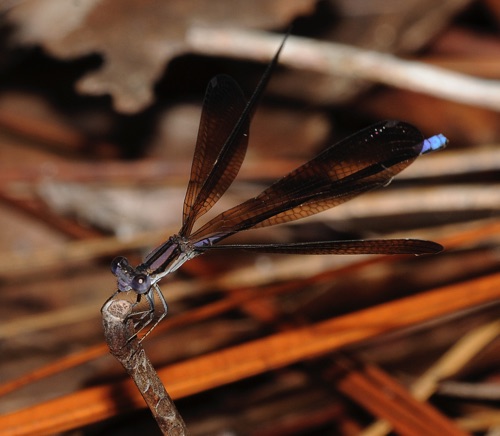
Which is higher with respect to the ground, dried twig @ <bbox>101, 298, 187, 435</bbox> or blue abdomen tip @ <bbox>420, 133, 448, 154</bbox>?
blue abdomen tip @ <bbox>420, 133, 448, 154</bbox>

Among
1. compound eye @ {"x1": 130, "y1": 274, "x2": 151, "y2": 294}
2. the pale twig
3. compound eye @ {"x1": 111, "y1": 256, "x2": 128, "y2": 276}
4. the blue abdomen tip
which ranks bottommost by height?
the blue abdomen tip

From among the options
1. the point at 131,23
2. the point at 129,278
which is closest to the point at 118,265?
the point at 129,278

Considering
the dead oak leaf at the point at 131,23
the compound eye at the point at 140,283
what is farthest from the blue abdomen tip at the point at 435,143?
the dead oak leaf at the point at 131,23

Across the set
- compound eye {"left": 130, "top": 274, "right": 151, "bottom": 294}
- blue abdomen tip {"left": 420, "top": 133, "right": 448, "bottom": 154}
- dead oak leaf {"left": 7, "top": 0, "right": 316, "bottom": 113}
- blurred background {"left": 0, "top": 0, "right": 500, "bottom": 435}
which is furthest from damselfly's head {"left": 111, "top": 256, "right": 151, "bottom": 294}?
dead oak leaf {"left": 7, "top": 0, "right": 316, "bottom": 113}

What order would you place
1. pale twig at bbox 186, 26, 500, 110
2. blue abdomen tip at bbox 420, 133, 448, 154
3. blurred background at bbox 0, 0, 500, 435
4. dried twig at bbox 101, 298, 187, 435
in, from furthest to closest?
pale twig at bbox 186, 26, 500, 110 < blurred background at bbox 0, 0, 500, 435 < blue abdomen tip at bbox 420, 133, 448, 154 < dried twig at bbox 101, 298, 187, 435

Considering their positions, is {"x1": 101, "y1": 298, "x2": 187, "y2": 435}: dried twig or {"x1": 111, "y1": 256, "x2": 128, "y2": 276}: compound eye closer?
{"x1": 101, "y1": 298, "x2": 187, "y2": 435}: dried twig

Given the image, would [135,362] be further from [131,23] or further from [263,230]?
[131,23]

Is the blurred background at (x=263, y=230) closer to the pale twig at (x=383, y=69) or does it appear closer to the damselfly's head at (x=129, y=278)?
the pale twig at (x=383, y=69)

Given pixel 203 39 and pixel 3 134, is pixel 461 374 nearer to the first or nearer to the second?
pixel 203 39

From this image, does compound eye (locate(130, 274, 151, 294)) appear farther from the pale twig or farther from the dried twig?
the pale twig
